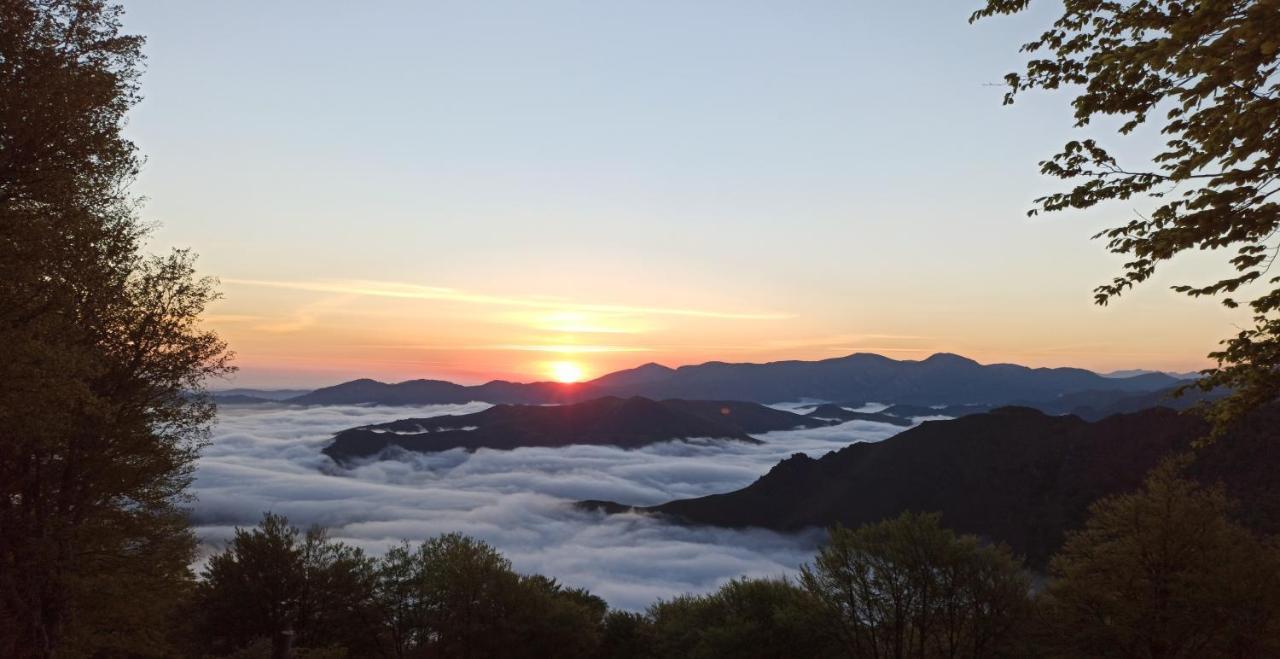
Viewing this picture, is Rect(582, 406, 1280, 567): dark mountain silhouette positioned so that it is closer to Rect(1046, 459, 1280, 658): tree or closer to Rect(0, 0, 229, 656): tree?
Rect(1046, 459, 1280, 658): tree

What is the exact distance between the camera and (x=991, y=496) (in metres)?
143

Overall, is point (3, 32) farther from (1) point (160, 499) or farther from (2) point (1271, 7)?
(2) point (1271, 7)

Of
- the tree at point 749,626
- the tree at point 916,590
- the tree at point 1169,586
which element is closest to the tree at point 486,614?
the tree at point 749,626

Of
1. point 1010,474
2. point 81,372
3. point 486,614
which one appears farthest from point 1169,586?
point 1010,474

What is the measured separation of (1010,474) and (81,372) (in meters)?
158

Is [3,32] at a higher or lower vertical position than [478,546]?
higher

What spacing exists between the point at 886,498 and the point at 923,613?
130286mm

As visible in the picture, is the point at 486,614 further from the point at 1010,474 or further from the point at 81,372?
the point at 1010,474

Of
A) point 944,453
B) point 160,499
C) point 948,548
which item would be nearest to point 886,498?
point 944,453

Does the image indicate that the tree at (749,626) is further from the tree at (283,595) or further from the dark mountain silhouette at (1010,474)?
the dark mountain silhouette at (1010,474)

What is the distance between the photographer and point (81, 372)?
674 inches

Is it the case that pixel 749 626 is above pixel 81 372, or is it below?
below

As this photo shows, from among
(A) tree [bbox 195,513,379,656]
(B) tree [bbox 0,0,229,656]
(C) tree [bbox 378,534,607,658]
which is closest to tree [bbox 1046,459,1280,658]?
(C) tree [bbox 378,534,607,658]

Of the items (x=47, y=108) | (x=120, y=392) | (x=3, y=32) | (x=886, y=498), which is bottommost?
(x=886, y=498)
